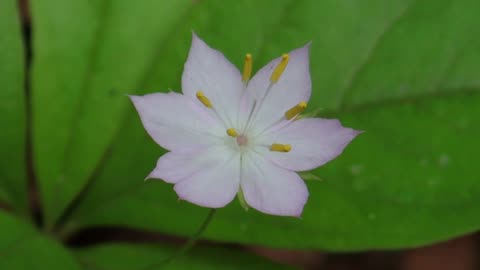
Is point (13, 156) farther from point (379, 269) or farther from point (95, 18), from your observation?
point (379, 269)

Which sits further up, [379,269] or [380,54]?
[380,54]

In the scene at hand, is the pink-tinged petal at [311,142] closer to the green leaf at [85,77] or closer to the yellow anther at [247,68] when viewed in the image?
the yellow anther at [247,68]

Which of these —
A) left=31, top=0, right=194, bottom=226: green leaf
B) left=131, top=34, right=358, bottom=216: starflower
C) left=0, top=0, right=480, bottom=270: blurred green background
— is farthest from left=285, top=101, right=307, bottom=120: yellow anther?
left=31, top=0, right=194, bottom=226: green leaf

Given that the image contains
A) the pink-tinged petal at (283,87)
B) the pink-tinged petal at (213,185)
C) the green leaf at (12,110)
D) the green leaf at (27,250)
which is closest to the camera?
the pink-tinged petal at (213,185)

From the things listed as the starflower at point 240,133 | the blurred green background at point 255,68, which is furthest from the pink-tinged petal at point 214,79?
the blurred green background at point 255,68

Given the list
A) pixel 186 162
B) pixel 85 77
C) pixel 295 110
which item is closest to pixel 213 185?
pixel 186 162

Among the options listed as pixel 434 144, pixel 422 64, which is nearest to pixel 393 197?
pixel 434 144
